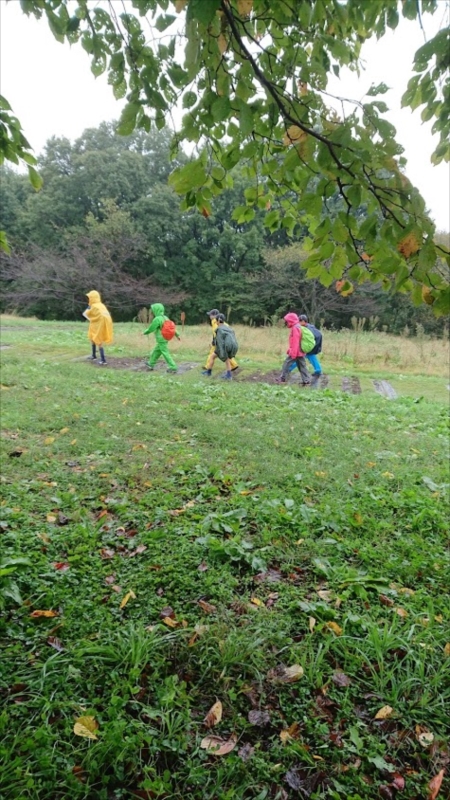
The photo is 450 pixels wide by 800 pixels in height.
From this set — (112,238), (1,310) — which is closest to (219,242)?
(112,238)

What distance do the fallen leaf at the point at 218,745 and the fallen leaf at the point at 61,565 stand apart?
1269 millimetres

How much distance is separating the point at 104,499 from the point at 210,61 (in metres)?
2.95

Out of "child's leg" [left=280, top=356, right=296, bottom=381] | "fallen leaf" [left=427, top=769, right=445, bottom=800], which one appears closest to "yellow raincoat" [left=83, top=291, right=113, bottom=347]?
"child's leg" [left=280, top=356, right=296, bottom=381]

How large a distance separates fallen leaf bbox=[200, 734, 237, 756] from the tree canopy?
1.91 meters

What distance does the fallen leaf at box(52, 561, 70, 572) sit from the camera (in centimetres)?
259

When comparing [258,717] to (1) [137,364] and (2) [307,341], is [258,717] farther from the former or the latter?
(1) [137,364]

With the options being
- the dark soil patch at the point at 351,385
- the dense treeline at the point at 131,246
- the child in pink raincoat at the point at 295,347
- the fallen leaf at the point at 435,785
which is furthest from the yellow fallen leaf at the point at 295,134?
the dense treeline at the point at 131,246

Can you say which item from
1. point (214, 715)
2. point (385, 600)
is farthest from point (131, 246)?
point (214, 715)

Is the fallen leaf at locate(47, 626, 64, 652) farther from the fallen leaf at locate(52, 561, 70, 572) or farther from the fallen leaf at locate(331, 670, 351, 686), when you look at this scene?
the fallen leaf at locate(331, 670, 351, 686)

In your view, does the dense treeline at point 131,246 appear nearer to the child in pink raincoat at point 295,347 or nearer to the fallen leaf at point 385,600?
the child in pink raincoat at point 295,347

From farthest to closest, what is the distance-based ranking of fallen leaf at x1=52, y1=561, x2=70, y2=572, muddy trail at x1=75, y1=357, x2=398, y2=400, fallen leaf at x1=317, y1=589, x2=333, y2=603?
muddy trail at x1=75, y1=357, x2=398, y2=400 < fallen leaf at x1=52, y1=561, x2=70, y2=572 < fallen leaf at x1=317, y1=589, x2=333, y2=603

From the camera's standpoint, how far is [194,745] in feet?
5.52

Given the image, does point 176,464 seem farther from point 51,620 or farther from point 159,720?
point 159,720

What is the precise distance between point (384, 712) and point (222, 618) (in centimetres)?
82
